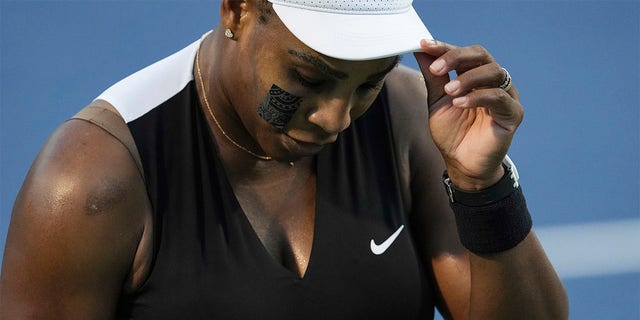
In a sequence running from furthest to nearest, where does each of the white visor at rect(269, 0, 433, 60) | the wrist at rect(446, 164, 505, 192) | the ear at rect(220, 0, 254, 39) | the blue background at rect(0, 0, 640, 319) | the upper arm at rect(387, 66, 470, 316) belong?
the blue background at rect(0, 0, 640, 319) < the upper arm at rect(387, 66, 470, 316) < the wrist at rect(446, 164, 505, 192) < the ear at rect(220, 0, 254, 39) < the white visor at rect(269, 0, 433, 60)

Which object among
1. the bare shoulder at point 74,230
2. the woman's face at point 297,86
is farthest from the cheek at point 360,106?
the bare shoulder at point 74,230

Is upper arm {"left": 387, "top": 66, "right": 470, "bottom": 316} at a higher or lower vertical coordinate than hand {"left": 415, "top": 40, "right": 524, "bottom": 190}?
lower

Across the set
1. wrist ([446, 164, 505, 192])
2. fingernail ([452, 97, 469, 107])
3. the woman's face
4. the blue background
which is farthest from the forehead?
A: the blue background

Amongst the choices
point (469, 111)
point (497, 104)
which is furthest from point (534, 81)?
point (497, 104)

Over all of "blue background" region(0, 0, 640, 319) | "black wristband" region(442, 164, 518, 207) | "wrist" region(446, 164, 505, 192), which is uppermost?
"wrist" region(446, 164, 505, 192)

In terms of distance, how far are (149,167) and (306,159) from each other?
0.93 ft

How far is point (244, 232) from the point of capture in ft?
6.00

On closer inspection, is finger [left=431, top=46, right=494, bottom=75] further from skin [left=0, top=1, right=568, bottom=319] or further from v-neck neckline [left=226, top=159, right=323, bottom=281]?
v-neck neckline [left=226, top=159, right=323, bottom=281]

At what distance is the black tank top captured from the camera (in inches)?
69.7

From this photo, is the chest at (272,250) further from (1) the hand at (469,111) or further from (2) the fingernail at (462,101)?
(2) the fingernail at (462,101)

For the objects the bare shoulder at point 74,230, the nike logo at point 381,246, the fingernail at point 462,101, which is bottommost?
the nike logo at point 381,246

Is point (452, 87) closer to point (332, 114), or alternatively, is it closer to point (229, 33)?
point (332, 114)

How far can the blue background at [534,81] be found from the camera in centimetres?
338

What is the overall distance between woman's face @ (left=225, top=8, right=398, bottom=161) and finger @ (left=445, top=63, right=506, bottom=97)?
9 centimetres
